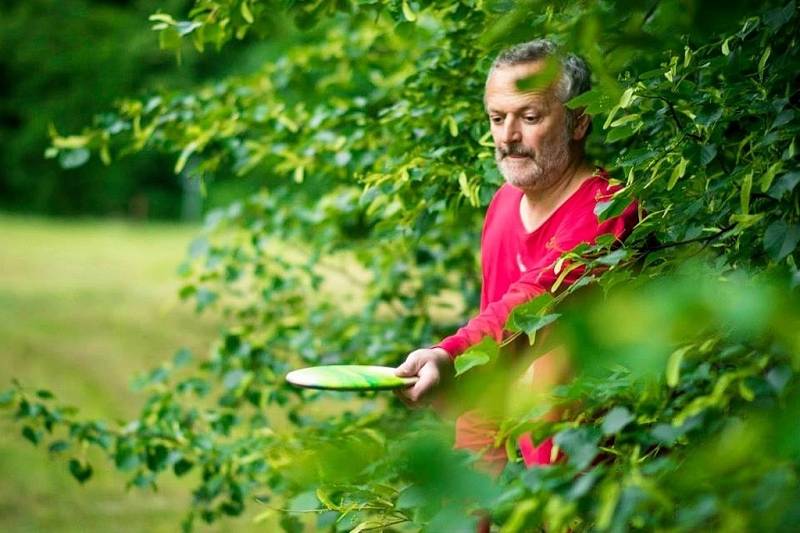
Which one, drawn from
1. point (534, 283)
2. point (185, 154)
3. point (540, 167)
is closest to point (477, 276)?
point (185, 154)

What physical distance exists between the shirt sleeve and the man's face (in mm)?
167

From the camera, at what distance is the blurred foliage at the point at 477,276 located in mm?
1258

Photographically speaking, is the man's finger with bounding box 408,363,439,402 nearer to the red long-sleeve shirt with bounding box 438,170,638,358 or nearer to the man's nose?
the red long-sleeve shirt with bounding box 438,170,638,358

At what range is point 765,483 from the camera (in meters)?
1.25

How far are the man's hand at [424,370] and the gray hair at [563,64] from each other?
75cm

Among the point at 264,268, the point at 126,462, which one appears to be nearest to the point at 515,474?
the point at 126,462

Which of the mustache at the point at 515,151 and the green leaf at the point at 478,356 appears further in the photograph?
the mustache at the point at 515,151

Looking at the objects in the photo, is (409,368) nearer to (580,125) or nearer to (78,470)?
(580,125)

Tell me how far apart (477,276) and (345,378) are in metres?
2.29

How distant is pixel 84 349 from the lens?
6371 millimetres

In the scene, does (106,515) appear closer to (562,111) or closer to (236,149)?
(236,149)

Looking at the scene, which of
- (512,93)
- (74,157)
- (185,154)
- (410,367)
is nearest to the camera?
(410,367)

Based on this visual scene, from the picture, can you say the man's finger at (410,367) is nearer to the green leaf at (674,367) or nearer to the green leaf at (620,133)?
the green leaf at (620,133)

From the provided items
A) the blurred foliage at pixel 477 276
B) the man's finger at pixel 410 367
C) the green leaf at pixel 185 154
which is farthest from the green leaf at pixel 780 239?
the green leaf at pixel 185 154
